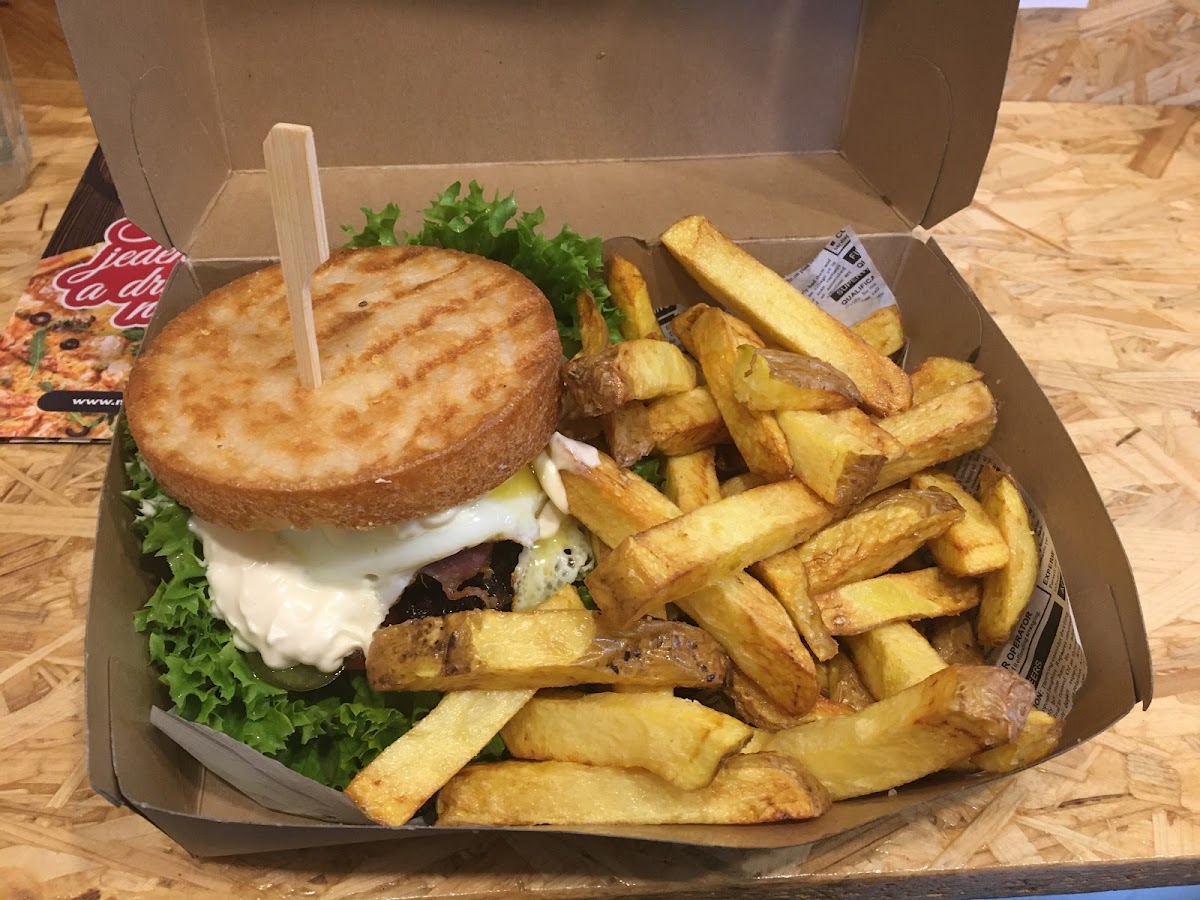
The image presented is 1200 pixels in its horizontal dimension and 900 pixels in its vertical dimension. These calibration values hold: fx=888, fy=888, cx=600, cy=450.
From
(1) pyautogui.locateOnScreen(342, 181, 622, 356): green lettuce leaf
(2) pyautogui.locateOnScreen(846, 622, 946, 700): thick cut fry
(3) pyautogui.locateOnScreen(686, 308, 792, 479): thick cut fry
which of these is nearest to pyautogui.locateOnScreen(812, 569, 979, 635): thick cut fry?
(2) pyautogui.locateOnScreen(846, 622, 946, 700): thick cut fry

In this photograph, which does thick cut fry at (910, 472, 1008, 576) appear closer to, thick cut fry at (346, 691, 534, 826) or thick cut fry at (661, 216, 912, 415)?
thick cut fry at (661, 216, 912, 415)

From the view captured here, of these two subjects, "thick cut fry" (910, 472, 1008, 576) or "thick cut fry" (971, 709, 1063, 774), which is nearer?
"thick cut fry" (971, 709, 1063, 774)

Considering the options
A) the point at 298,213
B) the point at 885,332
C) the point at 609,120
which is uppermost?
the point at 298,213

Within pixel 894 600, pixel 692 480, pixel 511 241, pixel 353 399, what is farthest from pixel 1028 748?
pixel 511 241

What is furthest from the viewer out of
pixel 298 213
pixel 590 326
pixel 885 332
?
pixel 885 332

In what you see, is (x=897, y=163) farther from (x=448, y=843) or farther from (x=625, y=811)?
(x=448, y=843)

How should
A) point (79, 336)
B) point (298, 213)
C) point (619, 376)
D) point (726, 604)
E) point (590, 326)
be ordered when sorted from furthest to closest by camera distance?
point (79, 336) < point (590, 326) < point (619, 376) < point (726, 604) < point (298, 213)

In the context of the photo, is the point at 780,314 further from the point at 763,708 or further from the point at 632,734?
the point at 632,734

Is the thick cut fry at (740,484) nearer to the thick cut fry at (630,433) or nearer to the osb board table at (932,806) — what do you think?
the thick cut fry at (630,433)
